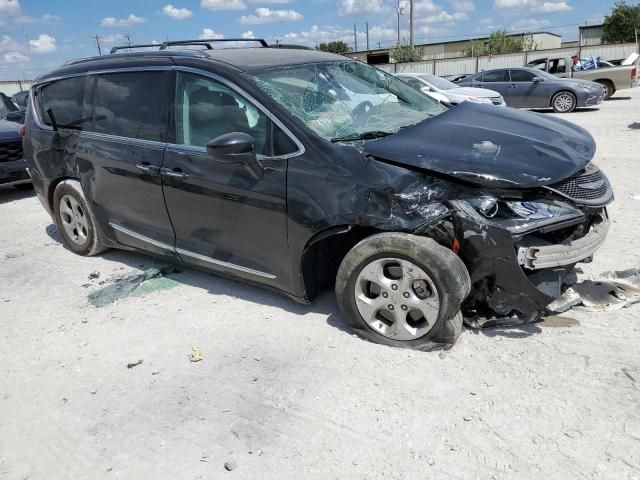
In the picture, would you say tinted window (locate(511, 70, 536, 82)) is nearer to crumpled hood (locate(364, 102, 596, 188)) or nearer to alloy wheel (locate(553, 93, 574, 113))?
alloy wheel (locate(553, 93, 574, 113))

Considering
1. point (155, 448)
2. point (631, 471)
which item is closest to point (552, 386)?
point (631, 471)

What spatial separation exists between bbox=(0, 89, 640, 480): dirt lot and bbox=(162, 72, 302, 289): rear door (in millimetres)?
462

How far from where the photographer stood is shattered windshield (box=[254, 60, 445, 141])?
3.57 m

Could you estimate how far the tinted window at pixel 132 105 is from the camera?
13.6ft

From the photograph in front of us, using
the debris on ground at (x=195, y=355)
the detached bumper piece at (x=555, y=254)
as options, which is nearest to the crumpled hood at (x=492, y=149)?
the detached bumper piece at (x=555, y=254)

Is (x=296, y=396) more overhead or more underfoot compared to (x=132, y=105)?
more underfoot

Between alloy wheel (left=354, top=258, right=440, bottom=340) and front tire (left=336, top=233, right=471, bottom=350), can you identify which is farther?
alloy wheel (left=354, top=258, right=440, bottom=340)

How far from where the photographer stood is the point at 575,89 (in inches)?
632

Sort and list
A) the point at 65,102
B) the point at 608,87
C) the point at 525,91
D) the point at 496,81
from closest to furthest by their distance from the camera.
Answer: the point at 65,102 → the point at 525,91 → the point at 496,81 → the point at 608,87

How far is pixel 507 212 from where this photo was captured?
9.89 ft

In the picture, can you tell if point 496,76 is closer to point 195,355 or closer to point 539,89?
point 539,89

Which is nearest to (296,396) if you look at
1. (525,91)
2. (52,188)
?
(52,188)

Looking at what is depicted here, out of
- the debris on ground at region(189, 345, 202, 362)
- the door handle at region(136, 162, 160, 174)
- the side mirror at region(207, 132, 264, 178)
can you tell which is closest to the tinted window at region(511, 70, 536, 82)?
the door handle at region(136, 162, 160, 174)

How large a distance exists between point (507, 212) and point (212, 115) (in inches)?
85.0
